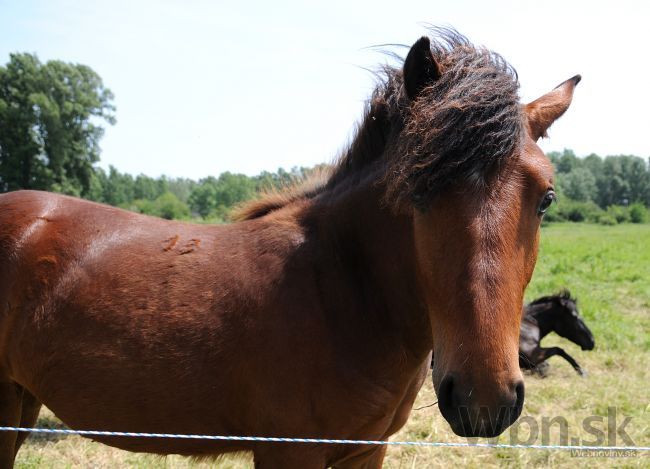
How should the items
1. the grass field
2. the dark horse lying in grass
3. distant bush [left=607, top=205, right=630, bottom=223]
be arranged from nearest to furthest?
the grass field → the dark horse lying in grass → distant bush [left=607, top=205, right=630, bottom=223]

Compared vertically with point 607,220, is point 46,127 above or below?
above

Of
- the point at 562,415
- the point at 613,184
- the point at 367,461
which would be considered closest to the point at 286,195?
the point at 367,461

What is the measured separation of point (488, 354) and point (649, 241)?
29068 mm

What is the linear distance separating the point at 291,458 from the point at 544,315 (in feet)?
27.3

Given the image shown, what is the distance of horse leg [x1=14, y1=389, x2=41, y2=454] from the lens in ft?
11.0

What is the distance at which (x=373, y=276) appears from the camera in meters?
2.46

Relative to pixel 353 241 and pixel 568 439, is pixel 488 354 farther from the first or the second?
pixel 568 439

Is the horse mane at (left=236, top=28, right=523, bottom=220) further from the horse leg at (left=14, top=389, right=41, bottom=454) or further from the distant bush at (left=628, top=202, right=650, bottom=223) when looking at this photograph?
the distant bush at (left=628, top=202, right=650, bottom=223)

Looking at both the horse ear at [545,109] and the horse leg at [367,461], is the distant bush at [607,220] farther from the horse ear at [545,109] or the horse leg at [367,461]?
the horse leg at [367,461]

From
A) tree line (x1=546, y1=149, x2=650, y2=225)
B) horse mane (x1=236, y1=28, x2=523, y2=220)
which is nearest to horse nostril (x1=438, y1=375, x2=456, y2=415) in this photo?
horse mane (x1=236, y1=28, x2=523, y2=220)

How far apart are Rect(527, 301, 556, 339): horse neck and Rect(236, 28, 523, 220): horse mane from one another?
7875 mm

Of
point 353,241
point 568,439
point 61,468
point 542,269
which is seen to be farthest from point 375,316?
point 542,269

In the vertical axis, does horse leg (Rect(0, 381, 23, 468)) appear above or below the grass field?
above

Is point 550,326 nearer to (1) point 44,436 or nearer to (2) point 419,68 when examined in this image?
(1) point 44,436
